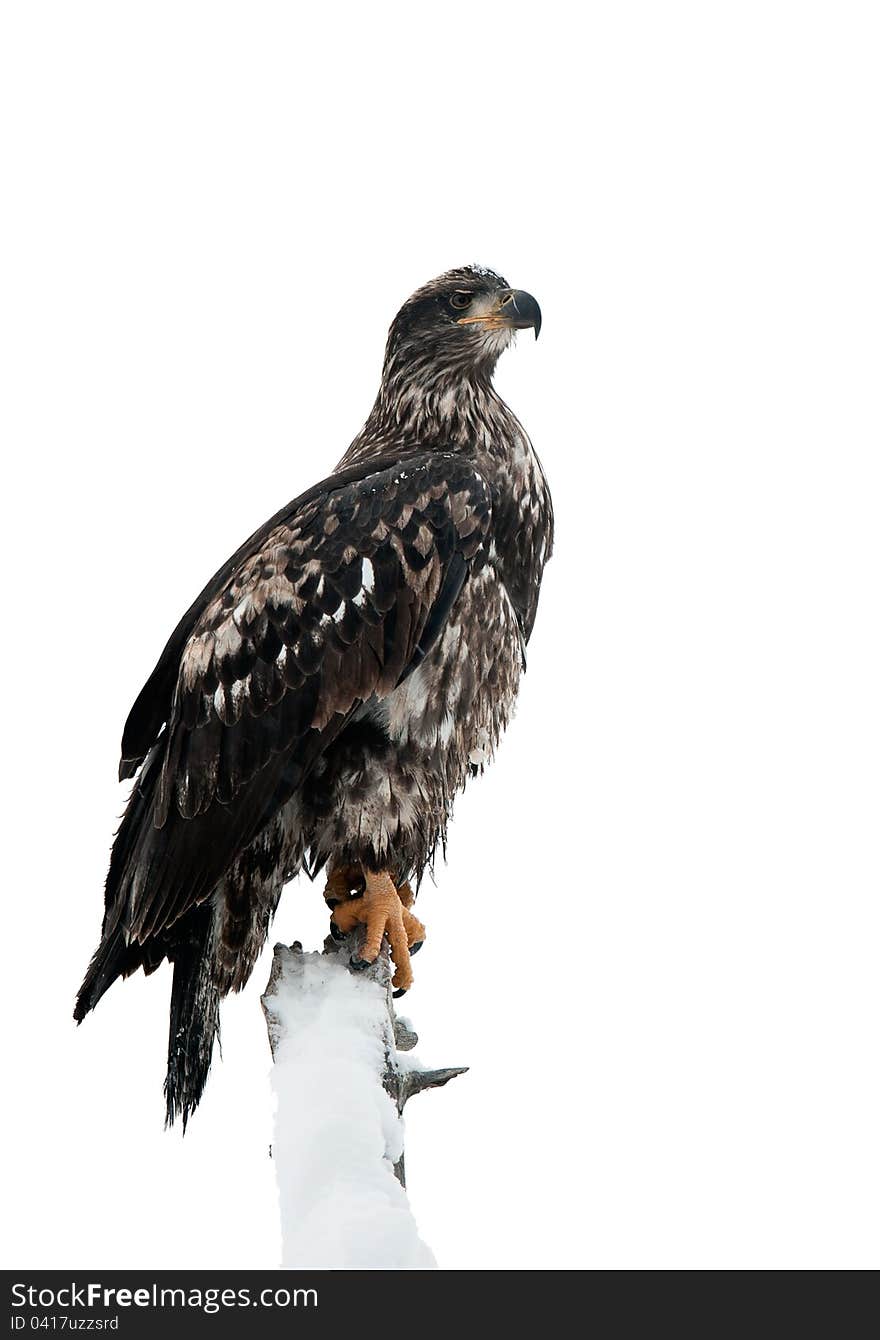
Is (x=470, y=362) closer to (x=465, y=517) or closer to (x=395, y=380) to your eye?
(x=395, y=380)

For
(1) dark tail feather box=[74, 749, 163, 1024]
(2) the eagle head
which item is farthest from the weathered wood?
(2) the eagle head

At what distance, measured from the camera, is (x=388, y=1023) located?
449 centimetres

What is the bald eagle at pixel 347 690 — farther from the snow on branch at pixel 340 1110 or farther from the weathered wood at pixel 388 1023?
the snow on branch at pixel 340 1110

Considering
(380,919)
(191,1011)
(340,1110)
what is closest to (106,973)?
Answer: (191,1011)

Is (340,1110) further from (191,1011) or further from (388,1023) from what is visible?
(191,1011)

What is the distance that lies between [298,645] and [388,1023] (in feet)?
4.45

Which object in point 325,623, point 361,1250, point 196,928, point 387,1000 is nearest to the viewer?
point 361,1250

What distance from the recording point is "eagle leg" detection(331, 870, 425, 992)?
505 cm

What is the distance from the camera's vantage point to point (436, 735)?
16.9 ft

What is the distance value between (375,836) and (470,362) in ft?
6.00

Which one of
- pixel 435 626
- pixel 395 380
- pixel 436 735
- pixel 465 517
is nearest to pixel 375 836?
pixel 436 735
